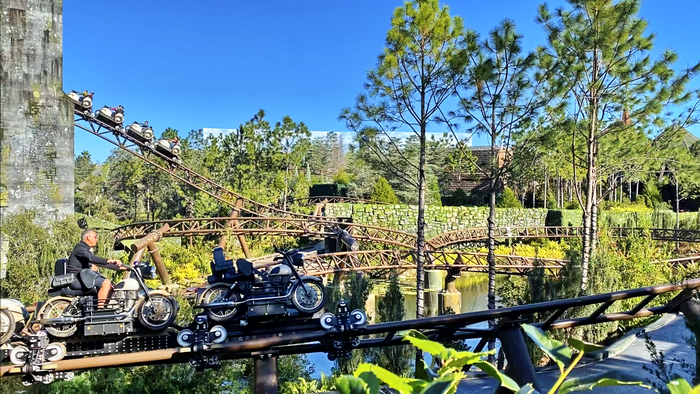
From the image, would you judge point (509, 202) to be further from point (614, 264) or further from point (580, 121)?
point (580, 121)

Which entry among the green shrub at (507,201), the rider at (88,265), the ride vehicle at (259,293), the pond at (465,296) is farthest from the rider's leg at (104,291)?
the green shrub at (507,201)

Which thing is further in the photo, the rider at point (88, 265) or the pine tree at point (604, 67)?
the pine tree at point (604, 67)

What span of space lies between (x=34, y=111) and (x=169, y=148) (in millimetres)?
10098

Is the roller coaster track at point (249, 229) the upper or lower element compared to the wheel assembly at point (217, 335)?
upper

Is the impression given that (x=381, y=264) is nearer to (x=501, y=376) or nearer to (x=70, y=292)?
(x=70, y=292)

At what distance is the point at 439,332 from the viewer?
240 centimetres

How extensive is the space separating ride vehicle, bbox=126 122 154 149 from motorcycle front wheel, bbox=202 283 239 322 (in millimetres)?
11837

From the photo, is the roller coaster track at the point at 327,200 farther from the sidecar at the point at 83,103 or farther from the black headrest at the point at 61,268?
the black headrest at the point at 61,268

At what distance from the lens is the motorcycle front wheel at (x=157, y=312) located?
316 cm

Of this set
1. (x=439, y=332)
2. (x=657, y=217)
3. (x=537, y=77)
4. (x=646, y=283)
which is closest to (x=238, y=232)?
(x=537, y=77)

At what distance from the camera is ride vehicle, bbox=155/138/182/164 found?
1430 centimetres

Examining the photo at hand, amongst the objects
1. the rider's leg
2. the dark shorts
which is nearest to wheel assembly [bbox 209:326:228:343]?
the rider's leg

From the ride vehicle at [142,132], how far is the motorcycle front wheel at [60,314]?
11.8 metres

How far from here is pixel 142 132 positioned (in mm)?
13820
